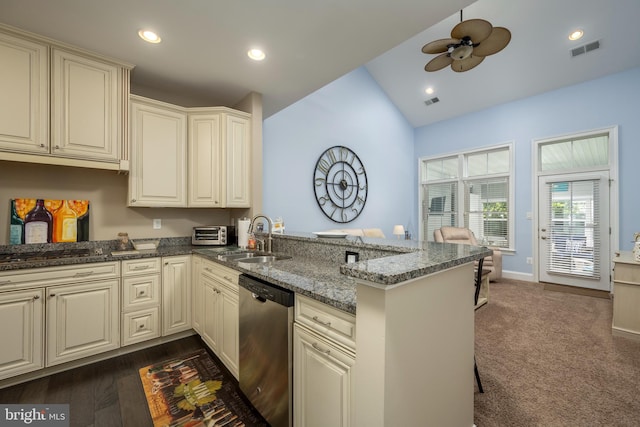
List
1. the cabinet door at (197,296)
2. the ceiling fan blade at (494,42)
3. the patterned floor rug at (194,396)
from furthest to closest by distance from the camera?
the cabinet door at (197,296)
the ceiling fan blade at (494,42)
the patterned floor rug at (194,396)

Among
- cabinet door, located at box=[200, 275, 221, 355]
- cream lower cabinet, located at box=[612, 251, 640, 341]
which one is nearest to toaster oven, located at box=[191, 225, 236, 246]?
cabinet door, located at box=[200, 275, 221, 355]

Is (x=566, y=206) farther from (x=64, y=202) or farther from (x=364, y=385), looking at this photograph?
(x=64, y=202)

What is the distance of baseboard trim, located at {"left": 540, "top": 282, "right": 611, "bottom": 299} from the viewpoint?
409cm

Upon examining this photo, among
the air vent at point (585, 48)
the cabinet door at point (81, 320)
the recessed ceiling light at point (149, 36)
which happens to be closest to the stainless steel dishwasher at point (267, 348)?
the cabinet door at point (81, 320)

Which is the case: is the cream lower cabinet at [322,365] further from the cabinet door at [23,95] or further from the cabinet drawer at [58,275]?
the cabinet door at [23,95]

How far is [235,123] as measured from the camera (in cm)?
293

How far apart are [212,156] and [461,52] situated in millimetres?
2693

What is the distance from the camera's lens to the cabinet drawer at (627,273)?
2589mm

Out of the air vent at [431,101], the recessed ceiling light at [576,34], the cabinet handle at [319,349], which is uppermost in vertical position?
the recessed ceiling light at [576,34]

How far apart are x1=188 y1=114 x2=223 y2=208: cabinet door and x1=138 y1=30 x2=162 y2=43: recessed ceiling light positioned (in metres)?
0.81

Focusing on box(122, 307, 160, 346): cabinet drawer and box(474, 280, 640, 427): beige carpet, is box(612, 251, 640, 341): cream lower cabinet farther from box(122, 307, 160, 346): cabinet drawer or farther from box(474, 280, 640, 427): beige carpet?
box(122, 307, 160, 346): cabinet drawer

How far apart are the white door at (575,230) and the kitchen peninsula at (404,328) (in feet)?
14.7

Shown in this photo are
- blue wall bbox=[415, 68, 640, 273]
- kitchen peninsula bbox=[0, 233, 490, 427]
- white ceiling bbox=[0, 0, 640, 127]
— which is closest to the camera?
kitchen peninsula bbox=[0, 233, 490, 427]

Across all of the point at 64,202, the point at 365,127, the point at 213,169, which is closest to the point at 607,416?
the point at 213,169
